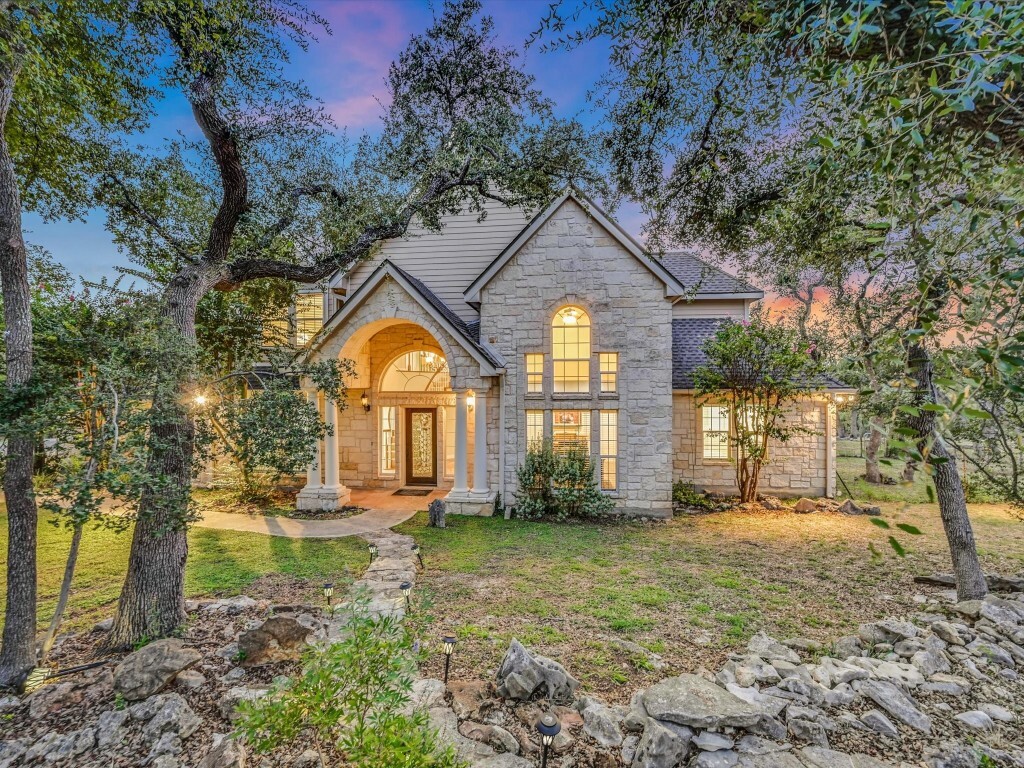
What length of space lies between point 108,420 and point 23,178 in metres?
4.80

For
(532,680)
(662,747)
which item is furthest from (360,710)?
(662,747)

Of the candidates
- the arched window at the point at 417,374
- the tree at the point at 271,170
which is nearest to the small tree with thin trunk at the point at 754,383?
the tree at the point at 271,170

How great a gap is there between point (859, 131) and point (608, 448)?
8620 millimetres

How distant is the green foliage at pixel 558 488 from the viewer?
9.85 m

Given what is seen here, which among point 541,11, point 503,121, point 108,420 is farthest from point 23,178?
point 541,11

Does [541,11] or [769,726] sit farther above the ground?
[541,11]

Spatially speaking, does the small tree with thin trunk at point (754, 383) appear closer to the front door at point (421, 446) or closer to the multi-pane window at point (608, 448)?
the multi-pane window at point (608, 448)

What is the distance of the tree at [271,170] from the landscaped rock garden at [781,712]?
337 centimetres

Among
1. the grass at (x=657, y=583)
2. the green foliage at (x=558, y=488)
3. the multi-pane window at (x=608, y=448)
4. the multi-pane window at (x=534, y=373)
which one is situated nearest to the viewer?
the grass at (x=657, y=583)

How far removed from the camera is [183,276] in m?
4.88

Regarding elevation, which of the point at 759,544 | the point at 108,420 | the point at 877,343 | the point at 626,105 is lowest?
the point at 759,544

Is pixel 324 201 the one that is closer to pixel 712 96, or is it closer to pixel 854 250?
pixel 712 96

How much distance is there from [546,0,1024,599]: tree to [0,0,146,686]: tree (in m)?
4.81

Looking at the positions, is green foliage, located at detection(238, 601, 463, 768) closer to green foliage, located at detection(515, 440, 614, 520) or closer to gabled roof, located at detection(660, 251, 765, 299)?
green foliage, located at detection(515, 440, 614, 520)
